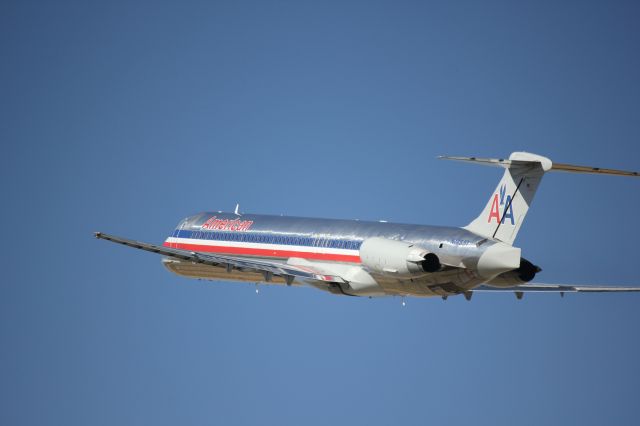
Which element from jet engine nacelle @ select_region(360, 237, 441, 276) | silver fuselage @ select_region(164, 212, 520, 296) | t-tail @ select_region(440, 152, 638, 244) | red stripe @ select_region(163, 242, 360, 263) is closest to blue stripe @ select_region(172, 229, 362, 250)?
silver fuselage @ select_region(164, 212, 520, 296)

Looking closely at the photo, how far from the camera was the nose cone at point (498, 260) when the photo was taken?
203 ft

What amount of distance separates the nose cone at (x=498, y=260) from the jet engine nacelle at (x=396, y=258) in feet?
6.31

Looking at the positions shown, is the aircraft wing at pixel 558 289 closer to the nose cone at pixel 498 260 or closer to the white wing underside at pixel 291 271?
the white wing underside at pixel 291 271

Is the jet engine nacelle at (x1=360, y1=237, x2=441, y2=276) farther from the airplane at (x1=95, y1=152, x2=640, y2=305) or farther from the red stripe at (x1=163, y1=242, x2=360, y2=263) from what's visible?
the red stripe at (x1=163, y1=242, x2=360, y2=263)

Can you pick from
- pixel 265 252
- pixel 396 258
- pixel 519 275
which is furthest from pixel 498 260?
pixel 265 252

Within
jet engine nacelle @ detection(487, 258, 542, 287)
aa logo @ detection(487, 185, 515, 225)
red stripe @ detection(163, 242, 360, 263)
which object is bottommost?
jet engine nacelle @ detection(487, 258, 542, 287)

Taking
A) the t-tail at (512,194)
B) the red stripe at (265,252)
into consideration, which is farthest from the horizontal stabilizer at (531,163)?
the red stripe at (265,252)

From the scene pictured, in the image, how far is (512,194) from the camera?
63.8m

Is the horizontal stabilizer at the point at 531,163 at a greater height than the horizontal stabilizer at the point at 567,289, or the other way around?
the horizontal stabilizer at the point at 531,163

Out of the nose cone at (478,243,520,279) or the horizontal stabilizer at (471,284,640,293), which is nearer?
the nose cone at (478,243,520,279)

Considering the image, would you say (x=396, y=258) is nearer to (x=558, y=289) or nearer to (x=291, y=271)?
(x=291, y=271)

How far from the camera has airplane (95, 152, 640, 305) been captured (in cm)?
6306

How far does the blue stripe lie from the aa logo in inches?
259

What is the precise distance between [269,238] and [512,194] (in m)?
13.6
